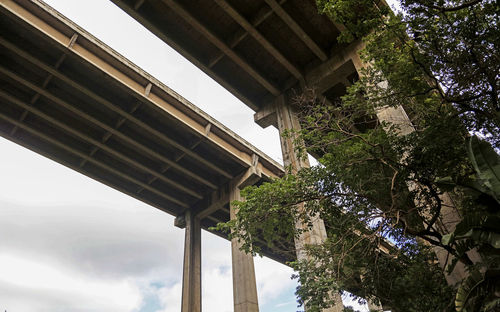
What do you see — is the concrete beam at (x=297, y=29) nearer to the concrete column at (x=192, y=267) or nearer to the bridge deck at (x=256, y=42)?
the bridge deck at (x=256, y=42)

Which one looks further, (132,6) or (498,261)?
(132,6)

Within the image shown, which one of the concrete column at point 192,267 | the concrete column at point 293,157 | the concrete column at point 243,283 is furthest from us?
the concrete column at point 192,267

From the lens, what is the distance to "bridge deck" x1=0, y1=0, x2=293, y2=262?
46.5ft

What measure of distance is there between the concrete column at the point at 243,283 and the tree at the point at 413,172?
9.74 meters

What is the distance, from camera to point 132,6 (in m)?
14.2

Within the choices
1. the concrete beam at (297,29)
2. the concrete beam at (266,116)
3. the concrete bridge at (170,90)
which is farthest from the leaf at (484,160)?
the concrete beam at (266,116)

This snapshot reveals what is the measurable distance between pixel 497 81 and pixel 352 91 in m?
2.67

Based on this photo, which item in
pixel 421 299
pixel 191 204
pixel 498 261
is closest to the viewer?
pixel 498 261

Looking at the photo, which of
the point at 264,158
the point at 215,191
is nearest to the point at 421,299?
the point at 264,158

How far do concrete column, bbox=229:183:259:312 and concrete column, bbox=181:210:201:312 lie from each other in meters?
4.59

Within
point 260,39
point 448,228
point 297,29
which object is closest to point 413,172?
point 448,228

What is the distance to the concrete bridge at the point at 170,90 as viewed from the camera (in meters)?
14.2

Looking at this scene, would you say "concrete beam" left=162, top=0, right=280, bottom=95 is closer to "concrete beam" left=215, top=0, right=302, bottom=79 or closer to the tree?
"concrete beam" left=215, top=0, right=302, bottom=79

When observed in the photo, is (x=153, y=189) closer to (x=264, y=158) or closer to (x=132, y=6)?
(x=264, y=158)
